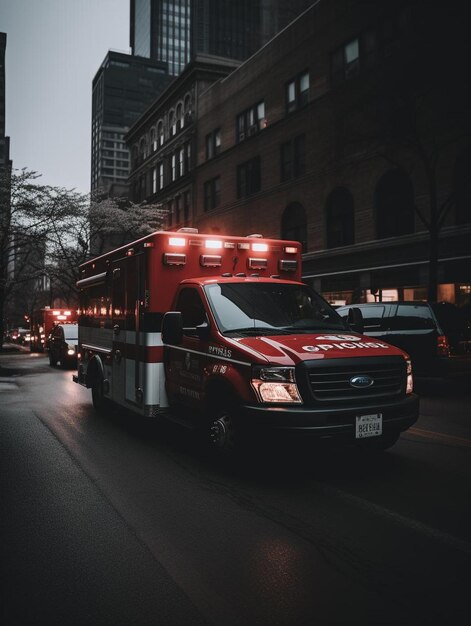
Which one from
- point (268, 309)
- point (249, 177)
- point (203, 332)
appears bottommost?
point (203, 332)

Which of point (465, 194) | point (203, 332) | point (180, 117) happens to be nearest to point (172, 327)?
point (203, 332)

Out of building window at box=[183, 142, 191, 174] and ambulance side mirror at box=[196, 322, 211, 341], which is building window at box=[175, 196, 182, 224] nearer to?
building window at box=[183, 142, 191, 174]

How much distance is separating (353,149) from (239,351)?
21.2m

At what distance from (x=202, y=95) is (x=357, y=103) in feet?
88.0

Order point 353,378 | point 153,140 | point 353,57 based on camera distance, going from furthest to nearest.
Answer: point 153,140
point 353,57
point 353,378

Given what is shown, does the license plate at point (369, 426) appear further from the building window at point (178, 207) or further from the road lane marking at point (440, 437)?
the building window at point (178, 207)

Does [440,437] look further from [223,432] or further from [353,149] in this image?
[353,149]

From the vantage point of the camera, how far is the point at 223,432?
590cm

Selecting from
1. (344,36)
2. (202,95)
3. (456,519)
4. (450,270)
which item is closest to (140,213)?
(202,95)

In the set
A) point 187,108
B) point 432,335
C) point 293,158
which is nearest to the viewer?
point 432,335

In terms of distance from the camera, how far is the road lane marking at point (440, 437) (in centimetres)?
730

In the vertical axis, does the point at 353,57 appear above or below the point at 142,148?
below

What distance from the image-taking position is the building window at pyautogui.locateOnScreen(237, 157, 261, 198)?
3491 centimetres

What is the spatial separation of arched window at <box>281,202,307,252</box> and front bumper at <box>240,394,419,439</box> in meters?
25.3
